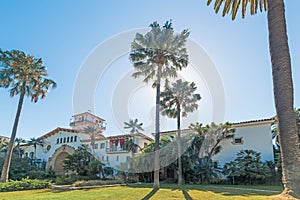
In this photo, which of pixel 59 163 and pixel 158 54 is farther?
pixel 59 163

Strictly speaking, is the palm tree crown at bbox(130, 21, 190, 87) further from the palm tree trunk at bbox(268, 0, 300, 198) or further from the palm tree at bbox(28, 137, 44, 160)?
the palm tree at bbox(28, 137, 44, 160)

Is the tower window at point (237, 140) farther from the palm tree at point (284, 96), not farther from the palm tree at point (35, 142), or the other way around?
the palm tree at point (35, 142)

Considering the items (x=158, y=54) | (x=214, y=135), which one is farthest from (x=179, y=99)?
(x=158, y=54)

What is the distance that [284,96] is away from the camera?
718cm

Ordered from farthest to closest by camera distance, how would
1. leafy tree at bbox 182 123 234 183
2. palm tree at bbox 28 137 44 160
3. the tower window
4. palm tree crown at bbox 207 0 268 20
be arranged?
1. palm tree at bbox 28 137 44 160
2. the tower window
3. leafy tree at bbox 182 123 234 183
4. palm tree crown at bbox 207 0 268 20

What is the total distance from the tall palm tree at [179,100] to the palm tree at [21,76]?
1442 cm

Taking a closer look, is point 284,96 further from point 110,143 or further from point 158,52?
point 110,143

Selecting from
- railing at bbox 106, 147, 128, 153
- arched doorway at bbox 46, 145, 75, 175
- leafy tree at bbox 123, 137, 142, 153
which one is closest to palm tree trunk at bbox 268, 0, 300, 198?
leafy tree at bbox 123, 137, 142, 153

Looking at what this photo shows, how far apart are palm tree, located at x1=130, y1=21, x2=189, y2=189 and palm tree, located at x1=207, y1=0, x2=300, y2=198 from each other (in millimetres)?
12750

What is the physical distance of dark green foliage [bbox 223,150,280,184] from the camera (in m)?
24.9

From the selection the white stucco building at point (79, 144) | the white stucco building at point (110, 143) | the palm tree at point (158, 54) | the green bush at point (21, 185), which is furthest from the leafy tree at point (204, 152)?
the green bush at point (21, 185)

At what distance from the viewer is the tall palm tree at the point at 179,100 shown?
2641cm

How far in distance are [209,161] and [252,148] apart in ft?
18.6

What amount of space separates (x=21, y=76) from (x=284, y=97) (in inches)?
1020
